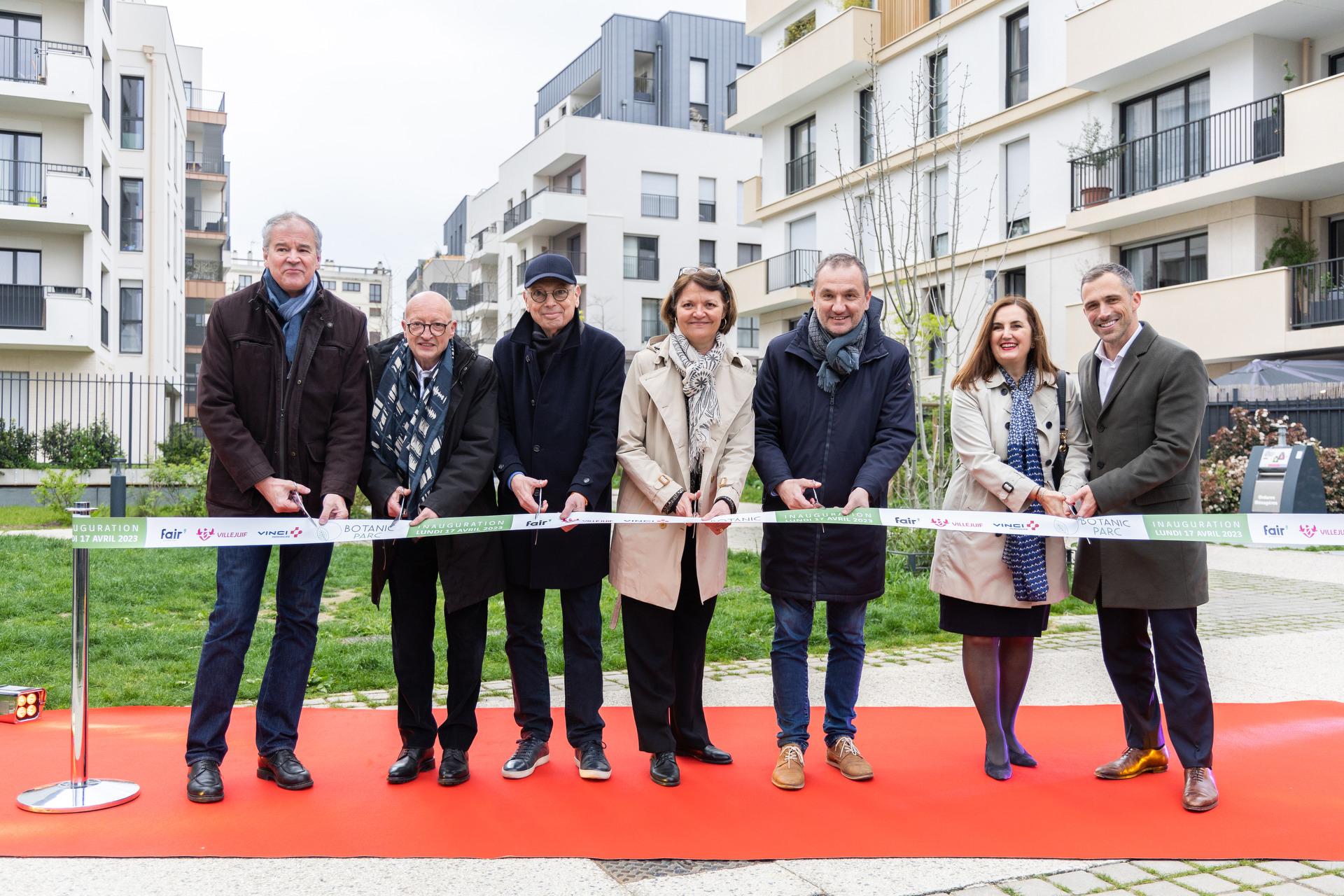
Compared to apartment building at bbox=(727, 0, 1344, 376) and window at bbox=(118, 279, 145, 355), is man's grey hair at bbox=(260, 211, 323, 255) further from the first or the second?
window at bbox=(118, 279, 145, 355)

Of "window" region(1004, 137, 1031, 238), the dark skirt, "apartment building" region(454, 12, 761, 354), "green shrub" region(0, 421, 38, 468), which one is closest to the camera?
the dark skirt

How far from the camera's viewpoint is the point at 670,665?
4863 mm

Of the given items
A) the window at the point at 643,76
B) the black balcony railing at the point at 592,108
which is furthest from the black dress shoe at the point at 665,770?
the window at the point at 643,76

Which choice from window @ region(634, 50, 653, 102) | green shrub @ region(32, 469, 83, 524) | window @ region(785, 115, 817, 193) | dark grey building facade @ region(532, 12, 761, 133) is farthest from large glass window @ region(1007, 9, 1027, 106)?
window @ region(634, 50, 653, 102)

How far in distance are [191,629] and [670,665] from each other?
5.10 metres

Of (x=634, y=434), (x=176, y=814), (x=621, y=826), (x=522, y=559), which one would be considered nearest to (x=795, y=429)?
(x=634, y=434)

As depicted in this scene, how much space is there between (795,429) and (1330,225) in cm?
1921

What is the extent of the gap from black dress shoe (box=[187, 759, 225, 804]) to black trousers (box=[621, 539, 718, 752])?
1706mm

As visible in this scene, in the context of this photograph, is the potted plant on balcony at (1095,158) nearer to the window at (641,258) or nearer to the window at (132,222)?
the window at (641,258)

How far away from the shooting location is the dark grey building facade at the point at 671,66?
47.9m

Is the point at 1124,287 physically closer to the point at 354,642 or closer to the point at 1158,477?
the point at 1158,477

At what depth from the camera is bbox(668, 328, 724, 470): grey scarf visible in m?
4.84

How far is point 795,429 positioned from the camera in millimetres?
4930

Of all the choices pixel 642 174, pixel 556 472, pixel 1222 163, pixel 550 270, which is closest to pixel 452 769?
pixel 556 472
